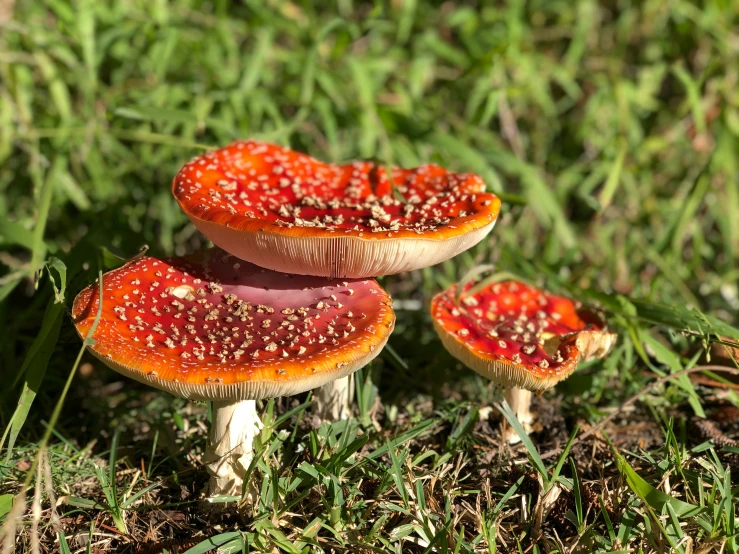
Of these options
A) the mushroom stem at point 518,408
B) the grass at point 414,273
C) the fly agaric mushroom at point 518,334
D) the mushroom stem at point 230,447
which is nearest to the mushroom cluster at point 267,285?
the mushroom stem at point 230,447

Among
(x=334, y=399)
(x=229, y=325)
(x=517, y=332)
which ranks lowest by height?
(x=334, y=399)

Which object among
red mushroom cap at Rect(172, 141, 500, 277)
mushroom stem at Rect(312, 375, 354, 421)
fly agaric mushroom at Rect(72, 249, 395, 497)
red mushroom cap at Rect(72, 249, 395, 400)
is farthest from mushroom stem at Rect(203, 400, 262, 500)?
red mushroom cap at Rect(172, 141, 500, 277)

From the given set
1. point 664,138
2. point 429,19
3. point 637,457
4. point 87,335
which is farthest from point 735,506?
point 429,19

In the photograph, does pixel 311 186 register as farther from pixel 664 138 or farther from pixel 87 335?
pixel 664 138

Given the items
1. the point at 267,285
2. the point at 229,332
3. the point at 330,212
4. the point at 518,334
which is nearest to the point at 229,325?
the point at 229,332

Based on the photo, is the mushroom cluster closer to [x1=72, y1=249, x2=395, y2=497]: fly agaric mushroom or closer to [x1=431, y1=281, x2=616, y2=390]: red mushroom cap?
[x1=72, y1=249, x2=395, y2=497]: fly agaric mushroom

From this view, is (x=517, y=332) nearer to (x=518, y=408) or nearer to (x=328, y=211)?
(x=518, y=408)

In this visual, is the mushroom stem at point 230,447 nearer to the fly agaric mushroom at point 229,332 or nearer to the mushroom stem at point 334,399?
the fly agaric mushroom at point 229,332
